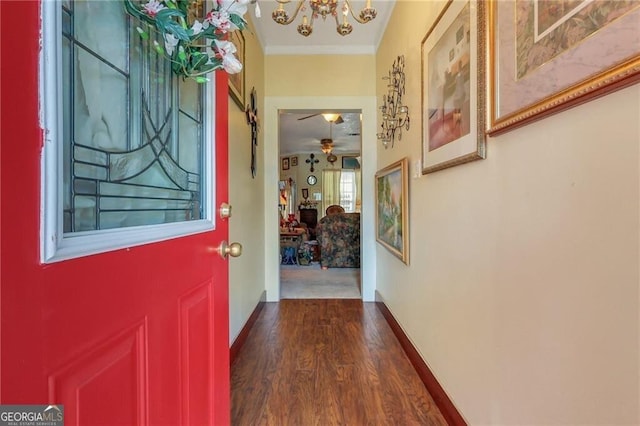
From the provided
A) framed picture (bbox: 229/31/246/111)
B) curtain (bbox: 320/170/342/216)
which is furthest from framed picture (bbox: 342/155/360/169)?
framed picture (bbox: 229/31/246/111)

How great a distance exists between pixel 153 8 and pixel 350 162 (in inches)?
360

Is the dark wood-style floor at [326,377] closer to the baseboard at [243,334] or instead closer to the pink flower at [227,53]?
the baseboard at [243,334]

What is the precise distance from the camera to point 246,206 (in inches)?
95.7

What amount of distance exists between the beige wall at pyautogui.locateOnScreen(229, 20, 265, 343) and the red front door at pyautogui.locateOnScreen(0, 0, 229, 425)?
1210 millimetres

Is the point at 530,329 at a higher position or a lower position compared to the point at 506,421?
higher

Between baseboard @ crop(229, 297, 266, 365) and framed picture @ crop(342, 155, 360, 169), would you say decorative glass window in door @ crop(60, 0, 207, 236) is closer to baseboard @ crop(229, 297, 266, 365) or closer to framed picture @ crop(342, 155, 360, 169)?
baseboard @ crop(229, 297, 266, 365)

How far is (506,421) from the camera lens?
1021mm

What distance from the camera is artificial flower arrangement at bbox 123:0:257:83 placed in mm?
652

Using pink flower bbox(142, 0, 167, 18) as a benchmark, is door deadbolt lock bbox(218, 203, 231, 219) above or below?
below

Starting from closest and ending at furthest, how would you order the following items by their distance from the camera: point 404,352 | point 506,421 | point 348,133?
point 506,421 → point 404,352 → point 348,133

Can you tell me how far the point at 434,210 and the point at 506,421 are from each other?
3.08 ft

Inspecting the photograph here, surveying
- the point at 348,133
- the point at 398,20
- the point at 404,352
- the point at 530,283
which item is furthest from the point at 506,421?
the point at 348,133

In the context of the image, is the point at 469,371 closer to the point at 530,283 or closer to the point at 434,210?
the point at 530,283

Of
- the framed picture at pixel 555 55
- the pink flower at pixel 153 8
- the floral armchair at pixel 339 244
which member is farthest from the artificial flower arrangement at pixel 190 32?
the floral armchair at pixel 339 244
